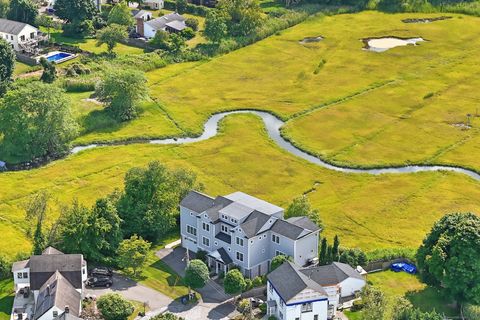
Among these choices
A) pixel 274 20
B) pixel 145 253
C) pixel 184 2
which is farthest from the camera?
pixel 184 2

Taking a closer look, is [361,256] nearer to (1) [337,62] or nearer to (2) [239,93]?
(2) [239,93]

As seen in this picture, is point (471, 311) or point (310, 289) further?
point (471, 311)

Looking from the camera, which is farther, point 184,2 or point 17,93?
point 184,2

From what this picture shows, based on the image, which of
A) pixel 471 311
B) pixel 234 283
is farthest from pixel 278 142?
pixel 471 311

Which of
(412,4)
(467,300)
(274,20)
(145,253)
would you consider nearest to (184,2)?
(274,20)

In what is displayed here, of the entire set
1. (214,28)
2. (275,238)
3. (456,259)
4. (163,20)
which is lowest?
(275,238)

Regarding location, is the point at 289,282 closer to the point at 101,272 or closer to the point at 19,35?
the point at 101,272

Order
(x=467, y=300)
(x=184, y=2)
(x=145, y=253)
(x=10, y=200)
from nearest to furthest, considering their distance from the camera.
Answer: (x=467, y=300), (x=145, y=253), (x=10, y=200), (x=184, y=2)

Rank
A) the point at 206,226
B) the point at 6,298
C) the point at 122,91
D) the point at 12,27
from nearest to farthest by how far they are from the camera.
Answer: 1. the point at 6,298
2. the point at 206,226
3. the point at 122,91
4. the point at 12,27
